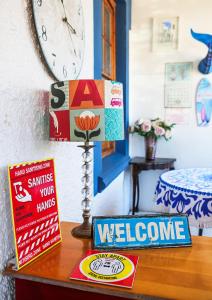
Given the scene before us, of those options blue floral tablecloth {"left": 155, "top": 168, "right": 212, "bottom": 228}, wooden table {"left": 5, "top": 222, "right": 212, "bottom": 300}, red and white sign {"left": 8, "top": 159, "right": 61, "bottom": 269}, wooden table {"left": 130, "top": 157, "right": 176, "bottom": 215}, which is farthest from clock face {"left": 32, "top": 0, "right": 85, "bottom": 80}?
wooden table {"left": 130, "top": 157, "right": 176, "bottom": 215}

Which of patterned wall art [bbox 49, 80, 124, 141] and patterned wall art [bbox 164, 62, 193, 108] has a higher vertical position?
patterned wall art [bbox 164, 62, 193, 108]

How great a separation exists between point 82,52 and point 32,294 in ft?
4.01

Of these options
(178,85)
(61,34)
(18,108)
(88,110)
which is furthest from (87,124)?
(178,85)

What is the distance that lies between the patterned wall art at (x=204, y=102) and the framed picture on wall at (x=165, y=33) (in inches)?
21.9

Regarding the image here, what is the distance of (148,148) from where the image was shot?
3.24 m

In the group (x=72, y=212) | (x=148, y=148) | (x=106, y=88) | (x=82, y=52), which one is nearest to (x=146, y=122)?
(x=148, y=148)

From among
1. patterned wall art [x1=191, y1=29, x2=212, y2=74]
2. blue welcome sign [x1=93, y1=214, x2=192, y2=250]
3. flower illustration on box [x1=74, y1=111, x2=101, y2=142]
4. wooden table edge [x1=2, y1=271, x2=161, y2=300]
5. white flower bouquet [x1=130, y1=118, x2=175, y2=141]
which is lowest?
wooden table edge [x1=2, y1=271, x2=161, y2=300]

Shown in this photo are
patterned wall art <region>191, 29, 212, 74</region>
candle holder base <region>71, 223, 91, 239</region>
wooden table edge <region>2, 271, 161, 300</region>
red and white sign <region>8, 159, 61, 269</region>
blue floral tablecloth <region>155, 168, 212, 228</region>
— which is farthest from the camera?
patterned wall art <region>191, 29, 212, 74</region>

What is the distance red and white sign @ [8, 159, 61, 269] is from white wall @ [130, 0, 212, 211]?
8.05ft

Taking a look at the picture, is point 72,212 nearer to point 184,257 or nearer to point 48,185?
point 48,185

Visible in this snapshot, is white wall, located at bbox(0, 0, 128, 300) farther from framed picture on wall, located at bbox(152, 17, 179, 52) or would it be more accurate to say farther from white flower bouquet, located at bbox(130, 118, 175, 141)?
framed picture on wall, located at bbox(152, 17, 179, 52)

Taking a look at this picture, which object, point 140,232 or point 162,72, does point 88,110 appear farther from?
point 162,72

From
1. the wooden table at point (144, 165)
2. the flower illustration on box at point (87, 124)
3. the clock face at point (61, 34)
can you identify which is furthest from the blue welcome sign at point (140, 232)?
the wooden table at point (144, 165)

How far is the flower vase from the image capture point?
3.20 metres
